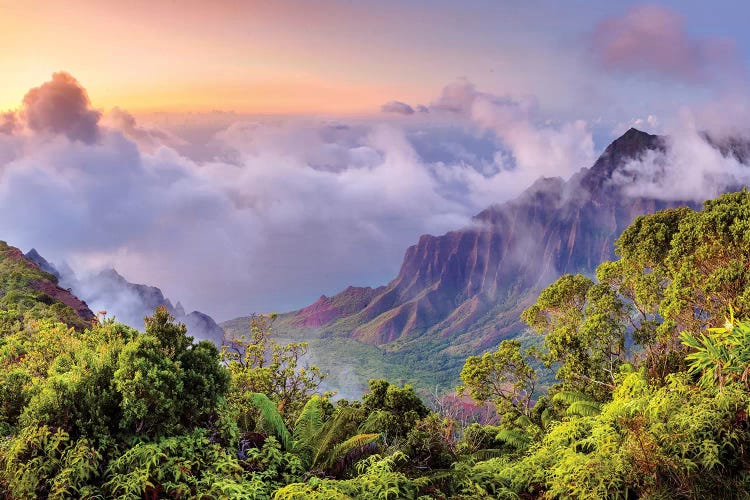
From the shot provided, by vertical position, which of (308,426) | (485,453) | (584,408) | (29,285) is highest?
(29,285)

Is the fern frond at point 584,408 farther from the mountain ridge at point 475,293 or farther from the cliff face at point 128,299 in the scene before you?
the mountain ridge at point 475,293

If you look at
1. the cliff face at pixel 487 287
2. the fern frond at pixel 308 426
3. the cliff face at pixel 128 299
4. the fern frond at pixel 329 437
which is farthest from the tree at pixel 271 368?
the cliff face at pixel 487 287

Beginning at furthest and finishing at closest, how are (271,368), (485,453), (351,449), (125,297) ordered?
(125,297) → (271,368) → (485,453) → (351,449)

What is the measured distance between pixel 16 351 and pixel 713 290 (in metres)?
16.8

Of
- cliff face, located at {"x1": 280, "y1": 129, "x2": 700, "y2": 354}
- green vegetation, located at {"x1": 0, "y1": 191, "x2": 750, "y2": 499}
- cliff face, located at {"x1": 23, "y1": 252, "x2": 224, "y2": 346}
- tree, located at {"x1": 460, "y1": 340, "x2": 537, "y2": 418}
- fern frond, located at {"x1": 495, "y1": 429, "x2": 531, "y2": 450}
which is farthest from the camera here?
cliff face, located at {"x1": 280, "y1": 129, "x2": 700, "y2": 354}

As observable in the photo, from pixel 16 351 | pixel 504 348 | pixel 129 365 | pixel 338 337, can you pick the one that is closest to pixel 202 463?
pixel 129 365

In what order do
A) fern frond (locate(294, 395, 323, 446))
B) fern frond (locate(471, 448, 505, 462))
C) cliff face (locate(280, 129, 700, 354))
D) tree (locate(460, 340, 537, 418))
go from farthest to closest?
1. cliff face (locate(280, 129, 700, 354))
2. tree (locate(460, 340, 537, 418))
3. fern frond (locate(471, 448, 505, 462))
4. fern frond (locate(294, 395, 323, 446))

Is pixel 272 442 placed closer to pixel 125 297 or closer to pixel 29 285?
pixel 29 285

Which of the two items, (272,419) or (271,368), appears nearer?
(272,419)

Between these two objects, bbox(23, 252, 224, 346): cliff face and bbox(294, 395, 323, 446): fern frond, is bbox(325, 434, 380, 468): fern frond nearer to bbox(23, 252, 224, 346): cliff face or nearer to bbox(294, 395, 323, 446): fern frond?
bbox(294, 395, 323, 446): fern frond

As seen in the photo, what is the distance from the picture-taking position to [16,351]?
1123 cm

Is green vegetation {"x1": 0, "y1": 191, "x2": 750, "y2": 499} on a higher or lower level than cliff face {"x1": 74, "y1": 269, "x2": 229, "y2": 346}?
lower

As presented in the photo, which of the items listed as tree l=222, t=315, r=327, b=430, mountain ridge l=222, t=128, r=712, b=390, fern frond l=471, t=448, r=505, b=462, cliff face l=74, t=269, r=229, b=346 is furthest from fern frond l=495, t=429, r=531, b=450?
mountain ridge l=222, t=128, r=712, b=390

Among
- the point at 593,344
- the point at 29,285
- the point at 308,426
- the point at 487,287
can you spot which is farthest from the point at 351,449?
the point at 487,287
